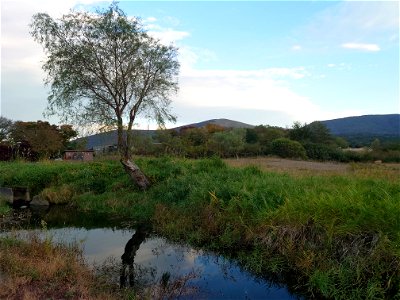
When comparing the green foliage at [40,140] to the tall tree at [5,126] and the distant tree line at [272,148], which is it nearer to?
the tall tree at [5,126]

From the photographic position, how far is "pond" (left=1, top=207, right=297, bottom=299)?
8016 millimetres

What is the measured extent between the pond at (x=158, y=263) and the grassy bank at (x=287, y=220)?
1.54 feet

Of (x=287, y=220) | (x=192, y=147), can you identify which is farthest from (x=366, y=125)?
(x=287, y=220)

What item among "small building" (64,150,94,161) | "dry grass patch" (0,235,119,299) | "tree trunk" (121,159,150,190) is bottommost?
"dry grass patch" (0,235,119,299)

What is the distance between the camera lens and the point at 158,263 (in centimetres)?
974

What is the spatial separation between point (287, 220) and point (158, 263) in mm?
3552

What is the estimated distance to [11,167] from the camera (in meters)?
23.3

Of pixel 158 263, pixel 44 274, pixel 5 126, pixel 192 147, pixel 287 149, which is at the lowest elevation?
pixel 158 263

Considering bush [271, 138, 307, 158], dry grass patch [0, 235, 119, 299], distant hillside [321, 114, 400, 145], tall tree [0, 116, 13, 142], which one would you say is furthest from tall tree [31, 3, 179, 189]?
distant hillside [321, 114, 400, 145]

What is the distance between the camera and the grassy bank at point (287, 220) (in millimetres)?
7191

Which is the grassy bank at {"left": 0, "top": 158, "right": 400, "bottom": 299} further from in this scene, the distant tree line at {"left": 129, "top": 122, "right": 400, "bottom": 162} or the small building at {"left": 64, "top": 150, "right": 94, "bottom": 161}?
the distant tree line at {"left": 129, "top": 122, "right": 400, "bottom": 162}

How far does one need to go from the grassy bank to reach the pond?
1.54 ft

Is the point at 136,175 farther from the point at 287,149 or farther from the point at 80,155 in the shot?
the point at 287,149

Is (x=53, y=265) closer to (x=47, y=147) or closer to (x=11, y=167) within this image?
(x=11, y=167)
